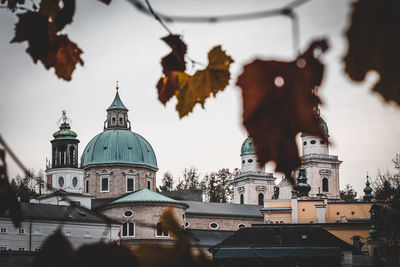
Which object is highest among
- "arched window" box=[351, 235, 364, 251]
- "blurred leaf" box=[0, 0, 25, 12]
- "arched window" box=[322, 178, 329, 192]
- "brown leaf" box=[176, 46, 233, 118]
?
"arched window" box=[322, 178, 329, 192]

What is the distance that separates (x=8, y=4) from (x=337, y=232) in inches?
2022

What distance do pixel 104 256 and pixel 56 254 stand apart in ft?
0.25

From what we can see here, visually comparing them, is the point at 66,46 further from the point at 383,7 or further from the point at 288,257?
the point at 288,257

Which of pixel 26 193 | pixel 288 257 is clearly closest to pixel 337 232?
pixel 288 257

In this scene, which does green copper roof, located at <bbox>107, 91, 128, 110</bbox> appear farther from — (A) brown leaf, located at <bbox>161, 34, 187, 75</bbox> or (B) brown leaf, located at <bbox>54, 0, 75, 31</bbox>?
(B) brown leaf, located at <bbox>54, 0, 75, 31</bbox>

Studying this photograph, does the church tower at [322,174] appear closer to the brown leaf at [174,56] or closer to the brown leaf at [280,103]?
the brown leaf at [174,56]

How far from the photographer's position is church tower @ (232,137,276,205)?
227 feet

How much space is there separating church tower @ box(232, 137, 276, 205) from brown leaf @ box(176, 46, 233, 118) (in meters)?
67.3

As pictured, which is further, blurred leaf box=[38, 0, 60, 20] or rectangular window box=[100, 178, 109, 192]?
rectangular window box=[100, 178, 109, 192]

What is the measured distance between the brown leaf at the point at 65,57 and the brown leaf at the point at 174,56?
18 centimetres

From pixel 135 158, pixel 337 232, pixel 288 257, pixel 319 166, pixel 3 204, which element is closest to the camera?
pixel 3 204

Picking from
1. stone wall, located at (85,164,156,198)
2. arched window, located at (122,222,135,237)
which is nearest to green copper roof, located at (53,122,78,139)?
stone wall, located at (85,164,156,198)

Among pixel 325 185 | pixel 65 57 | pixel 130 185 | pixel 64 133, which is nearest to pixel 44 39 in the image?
pixel 65 57

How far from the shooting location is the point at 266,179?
70750 mm
